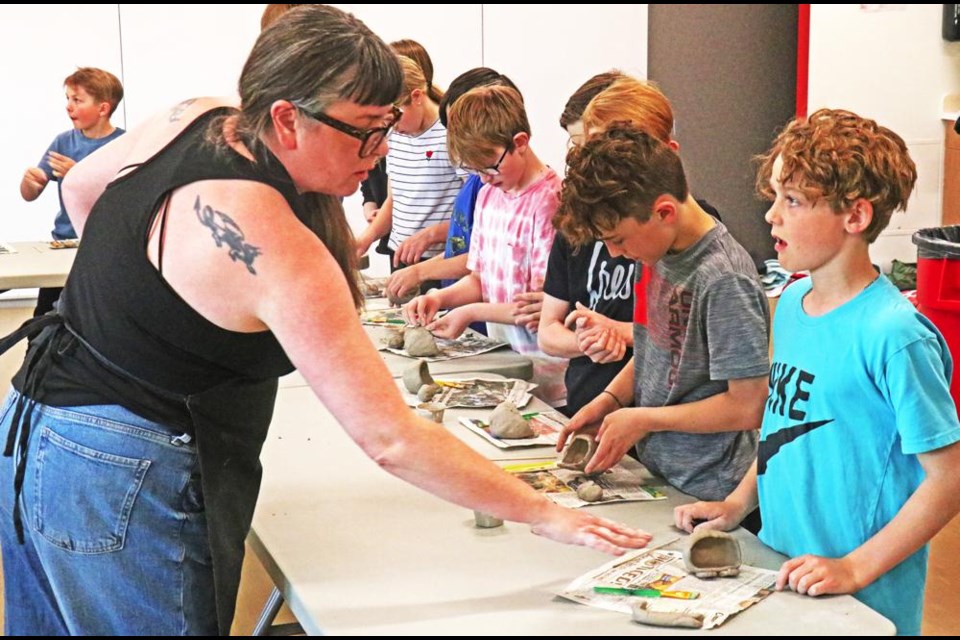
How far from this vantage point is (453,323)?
9.35ft

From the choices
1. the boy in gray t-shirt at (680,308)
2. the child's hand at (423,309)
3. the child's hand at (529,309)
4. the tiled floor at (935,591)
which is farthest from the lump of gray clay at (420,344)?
the boy in gray t-shirt at (680,308)

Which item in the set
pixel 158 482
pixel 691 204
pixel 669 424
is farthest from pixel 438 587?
pixel 691 204

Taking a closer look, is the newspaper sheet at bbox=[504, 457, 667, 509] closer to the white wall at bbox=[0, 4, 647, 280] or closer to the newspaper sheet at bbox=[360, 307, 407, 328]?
the newspaper sheet at bbox=[360, 307, 407, 328]

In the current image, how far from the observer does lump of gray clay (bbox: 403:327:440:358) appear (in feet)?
9.16

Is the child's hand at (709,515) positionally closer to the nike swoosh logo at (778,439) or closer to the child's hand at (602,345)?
the nike swoosh logo at (778,439)

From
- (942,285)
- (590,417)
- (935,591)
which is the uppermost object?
(590,417)

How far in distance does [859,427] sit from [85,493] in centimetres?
103

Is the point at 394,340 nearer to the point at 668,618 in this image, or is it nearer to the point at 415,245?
the point at 415,245

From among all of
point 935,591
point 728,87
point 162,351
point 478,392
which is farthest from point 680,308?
point 728,87

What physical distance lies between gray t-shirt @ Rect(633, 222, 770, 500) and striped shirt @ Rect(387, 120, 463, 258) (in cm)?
162

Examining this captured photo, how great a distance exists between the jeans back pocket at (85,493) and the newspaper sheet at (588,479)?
2.17 ft

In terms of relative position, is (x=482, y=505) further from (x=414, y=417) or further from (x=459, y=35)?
(x=459, y=35)

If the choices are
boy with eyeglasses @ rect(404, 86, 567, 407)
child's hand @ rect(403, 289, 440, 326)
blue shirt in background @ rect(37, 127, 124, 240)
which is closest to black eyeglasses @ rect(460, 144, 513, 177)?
boy with eyeglasses @ rect(404, 86, 567, 407)

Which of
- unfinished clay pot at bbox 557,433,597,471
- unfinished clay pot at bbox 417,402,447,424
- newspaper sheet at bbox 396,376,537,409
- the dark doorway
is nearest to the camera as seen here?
unfinished clay pot at bbox 557,433,597,471
